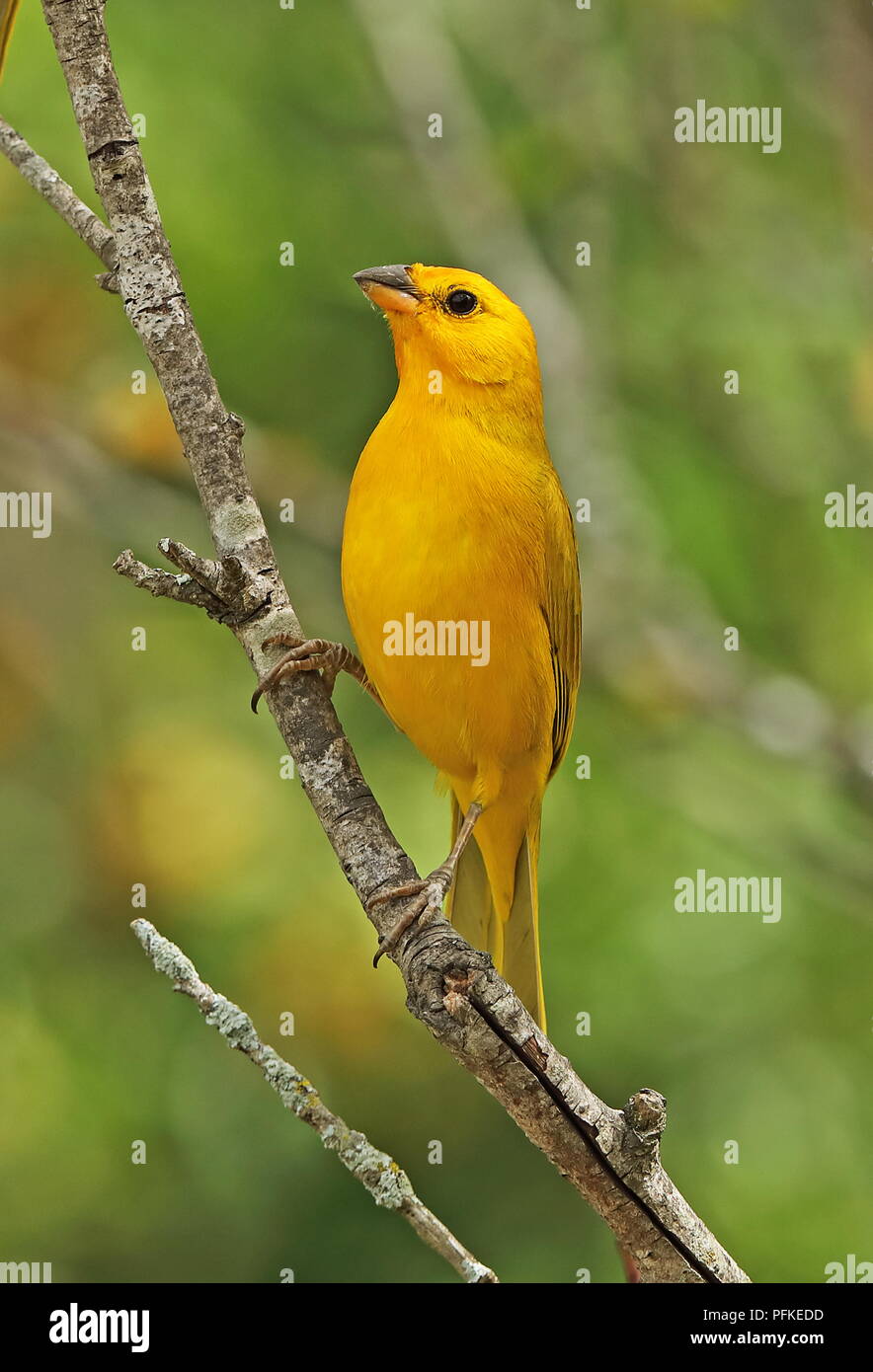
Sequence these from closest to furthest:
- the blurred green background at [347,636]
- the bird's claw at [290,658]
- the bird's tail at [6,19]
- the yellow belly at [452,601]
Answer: the bird's claw at [290,658] < the yellow belly at [452,601] < the bird's tail at [6,19] < the blurred green background at [347,636]

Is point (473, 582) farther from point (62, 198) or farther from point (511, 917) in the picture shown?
point (62, 198)

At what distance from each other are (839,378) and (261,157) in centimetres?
249

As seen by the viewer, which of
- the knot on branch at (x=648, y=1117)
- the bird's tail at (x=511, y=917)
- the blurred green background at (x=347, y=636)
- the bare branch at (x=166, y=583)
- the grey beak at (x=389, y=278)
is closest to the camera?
the knot on branch at (x=648, y=1117)

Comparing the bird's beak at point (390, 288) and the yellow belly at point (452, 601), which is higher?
the bird's beak at point (390, 288)

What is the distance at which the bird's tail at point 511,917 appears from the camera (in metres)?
4.33

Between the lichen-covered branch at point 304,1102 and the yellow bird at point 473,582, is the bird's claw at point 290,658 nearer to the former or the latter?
the yellow bird at point 473,582

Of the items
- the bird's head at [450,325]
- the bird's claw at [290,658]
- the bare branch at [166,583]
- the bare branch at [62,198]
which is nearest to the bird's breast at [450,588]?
the bird's head at [450,325]

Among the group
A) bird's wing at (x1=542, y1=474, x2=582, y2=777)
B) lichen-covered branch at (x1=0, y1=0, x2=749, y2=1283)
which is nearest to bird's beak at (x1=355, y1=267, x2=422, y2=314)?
bird's wing at (x1=542, y1=474, x2=582, y2=777)

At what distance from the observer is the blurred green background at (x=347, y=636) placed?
498 centimetres

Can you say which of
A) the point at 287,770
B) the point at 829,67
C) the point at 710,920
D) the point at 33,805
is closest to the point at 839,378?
the point at 829,67

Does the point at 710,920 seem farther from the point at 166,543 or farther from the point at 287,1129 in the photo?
the point at 166,543

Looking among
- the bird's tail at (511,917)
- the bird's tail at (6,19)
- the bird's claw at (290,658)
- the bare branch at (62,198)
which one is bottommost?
the bird's tail at (511,917)

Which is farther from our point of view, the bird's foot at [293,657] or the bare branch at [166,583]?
the bird's foot at [293,657]

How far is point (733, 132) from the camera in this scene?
6273 mm
